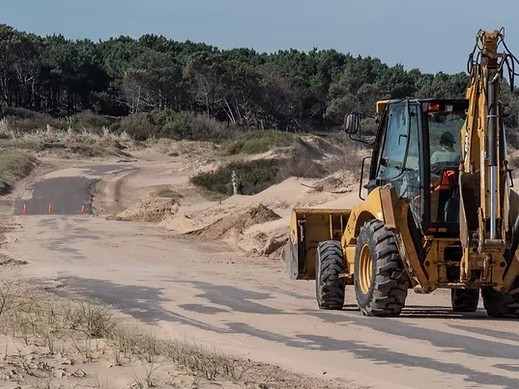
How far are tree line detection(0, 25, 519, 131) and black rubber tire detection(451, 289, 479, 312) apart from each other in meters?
70.9

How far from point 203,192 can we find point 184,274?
24597 mm

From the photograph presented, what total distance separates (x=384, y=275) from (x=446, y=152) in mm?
1723

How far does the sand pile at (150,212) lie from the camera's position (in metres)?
33.5

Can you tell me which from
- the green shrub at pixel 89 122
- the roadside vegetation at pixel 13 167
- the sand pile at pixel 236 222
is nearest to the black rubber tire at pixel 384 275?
the sand pile at pixel 236 222

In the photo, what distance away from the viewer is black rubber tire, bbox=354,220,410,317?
36.0 ft

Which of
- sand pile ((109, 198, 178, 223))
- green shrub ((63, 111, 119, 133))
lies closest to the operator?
sand pile ((109, 198, 178, 223))

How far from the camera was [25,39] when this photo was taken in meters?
92.9

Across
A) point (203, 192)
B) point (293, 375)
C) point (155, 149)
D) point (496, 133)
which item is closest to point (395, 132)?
point (496, 133)

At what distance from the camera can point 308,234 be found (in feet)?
46.9

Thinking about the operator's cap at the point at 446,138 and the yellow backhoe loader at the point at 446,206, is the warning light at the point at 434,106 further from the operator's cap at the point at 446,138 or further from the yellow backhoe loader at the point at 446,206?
the operator's cap at the point at 446,138

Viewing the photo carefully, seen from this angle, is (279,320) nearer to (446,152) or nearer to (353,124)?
(353,124)

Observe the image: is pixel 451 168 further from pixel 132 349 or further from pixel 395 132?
pixel 132 349

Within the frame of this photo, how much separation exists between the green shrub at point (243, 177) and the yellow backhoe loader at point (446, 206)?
3147 cm

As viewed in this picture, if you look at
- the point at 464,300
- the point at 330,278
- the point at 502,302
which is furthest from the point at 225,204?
the point at 502,302
